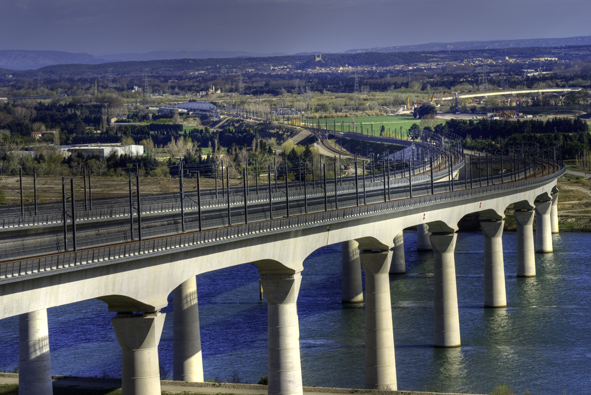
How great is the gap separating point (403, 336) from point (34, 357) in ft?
105

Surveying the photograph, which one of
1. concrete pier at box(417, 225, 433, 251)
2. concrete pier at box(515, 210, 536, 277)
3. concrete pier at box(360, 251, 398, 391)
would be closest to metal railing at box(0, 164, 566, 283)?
concrete pier at box(360, 251, 398, 391)

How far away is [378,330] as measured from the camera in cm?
6162

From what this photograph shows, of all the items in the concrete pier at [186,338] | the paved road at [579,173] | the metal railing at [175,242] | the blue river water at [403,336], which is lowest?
the blue river water at [403,336]

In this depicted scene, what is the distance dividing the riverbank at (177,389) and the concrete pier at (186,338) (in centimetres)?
375

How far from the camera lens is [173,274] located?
155 ft

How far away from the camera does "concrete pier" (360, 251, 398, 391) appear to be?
198 ft

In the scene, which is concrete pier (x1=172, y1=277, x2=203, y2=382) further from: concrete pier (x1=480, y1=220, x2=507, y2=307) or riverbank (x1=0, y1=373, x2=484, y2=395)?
concrete pier (x1=480, y1=220, x2=507, y2=307)

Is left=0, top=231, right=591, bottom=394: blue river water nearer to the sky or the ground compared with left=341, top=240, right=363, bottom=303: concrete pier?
nearer to the ground

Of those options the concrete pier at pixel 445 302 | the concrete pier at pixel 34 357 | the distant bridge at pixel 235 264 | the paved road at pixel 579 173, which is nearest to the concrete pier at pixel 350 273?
the distant bridge at pixel 235 264

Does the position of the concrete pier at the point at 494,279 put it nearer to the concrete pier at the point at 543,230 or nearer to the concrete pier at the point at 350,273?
the concrete pier at the point at 350,273

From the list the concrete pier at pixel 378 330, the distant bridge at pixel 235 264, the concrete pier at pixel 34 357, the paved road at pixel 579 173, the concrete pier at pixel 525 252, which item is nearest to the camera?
the distant bridge at pixel 235 264

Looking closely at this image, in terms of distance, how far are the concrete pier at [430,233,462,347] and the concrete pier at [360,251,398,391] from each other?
9.32m

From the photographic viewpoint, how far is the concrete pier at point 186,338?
5809 cm

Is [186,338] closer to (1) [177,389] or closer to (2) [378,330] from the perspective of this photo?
(1) [177,389]
